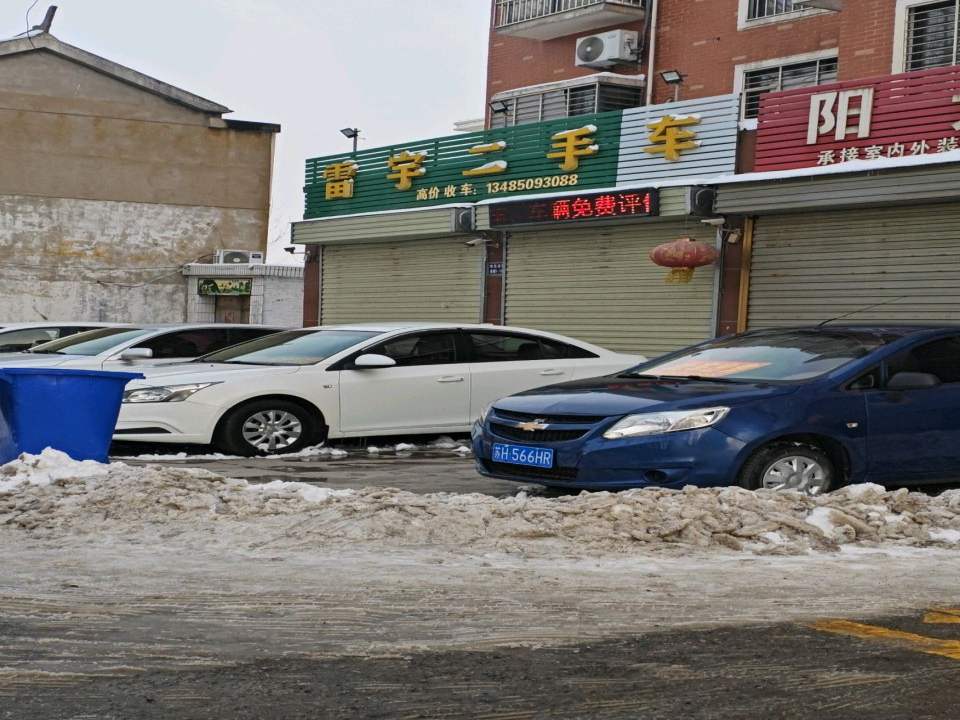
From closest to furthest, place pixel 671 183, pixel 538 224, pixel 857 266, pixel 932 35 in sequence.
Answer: pixel 857 266 → pixel 671 183 → pixel 932 35 → pixel 538 224

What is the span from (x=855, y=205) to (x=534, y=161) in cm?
607

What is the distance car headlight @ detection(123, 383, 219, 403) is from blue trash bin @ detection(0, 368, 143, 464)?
7.12ft

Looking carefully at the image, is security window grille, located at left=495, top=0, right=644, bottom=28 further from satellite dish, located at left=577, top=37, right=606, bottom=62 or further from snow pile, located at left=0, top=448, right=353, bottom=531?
snow pile, located at left=0, top=448, right=353, bottom=531

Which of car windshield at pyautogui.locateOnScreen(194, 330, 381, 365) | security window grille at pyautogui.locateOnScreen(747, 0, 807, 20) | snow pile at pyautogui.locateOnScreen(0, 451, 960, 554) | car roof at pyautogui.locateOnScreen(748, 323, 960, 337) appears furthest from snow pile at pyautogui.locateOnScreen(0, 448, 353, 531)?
security window grille at pyautogui.locateOnScreen(747, 0, 807, 20)

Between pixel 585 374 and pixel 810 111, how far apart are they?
5.16 meters

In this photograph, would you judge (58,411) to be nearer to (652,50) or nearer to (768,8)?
(768,8)

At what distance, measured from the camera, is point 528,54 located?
2811 centimetres

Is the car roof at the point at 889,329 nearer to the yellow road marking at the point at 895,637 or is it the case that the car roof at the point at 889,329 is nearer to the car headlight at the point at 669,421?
the car headlight at the point at 669,421

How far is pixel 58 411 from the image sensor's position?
412 inches

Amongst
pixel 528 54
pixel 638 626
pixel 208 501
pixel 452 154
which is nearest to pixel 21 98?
pixel 528 54

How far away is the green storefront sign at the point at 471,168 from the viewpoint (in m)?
20.8

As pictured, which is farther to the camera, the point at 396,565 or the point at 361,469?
the point at 361,469

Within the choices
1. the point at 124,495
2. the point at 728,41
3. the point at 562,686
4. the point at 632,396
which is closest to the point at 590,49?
the point at 728,41

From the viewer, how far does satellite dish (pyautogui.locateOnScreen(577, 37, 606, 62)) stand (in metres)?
25.5
